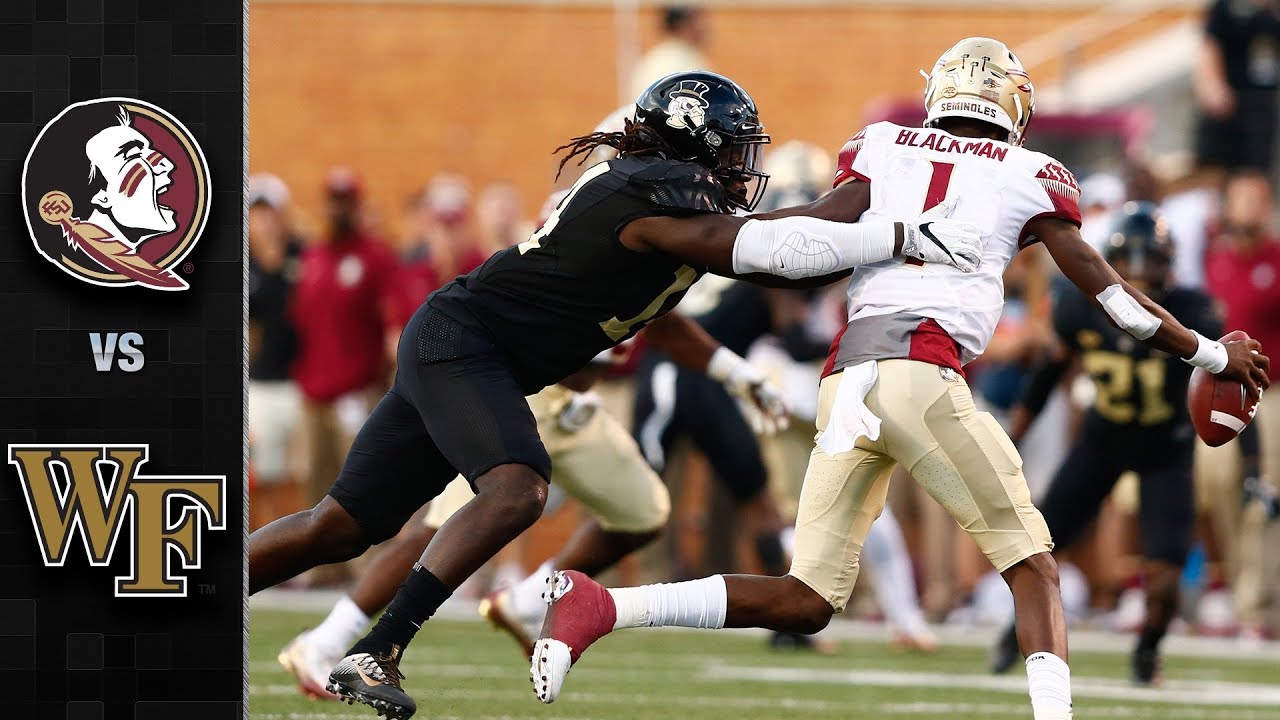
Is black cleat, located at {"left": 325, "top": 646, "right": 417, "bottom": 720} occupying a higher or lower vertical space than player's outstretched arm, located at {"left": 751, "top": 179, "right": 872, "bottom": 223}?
lower

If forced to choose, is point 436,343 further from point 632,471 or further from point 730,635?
point 730,635

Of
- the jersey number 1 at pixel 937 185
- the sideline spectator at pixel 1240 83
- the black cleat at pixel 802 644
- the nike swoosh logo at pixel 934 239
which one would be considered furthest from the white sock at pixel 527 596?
the sideline spectator at pixel 1240 83

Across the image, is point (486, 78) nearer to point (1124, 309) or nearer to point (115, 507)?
point (1124, 309)

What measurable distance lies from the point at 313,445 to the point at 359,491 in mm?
5624

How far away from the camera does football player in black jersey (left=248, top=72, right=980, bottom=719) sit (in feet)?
14.4

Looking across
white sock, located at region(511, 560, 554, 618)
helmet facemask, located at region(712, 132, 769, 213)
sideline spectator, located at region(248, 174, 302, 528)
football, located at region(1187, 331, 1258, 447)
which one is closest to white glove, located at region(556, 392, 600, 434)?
white sock, located at region(511, 560, 554, 618)

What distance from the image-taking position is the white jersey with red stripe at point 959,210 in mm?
4508

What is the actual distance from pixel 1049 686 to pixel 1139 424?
114 inches

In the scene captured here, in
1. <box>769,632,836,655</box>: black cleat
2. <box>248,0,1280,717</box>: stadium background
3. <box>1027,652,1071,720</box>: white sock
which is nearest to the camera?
<box>1027,652,1071,720</box>: white sock

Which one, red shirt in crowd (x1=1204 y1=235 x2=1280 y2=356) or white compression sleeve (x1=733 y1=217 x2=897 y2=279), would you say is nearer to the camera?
white compression sleeve (x1=733 y1=217 x2=897 y2=279)

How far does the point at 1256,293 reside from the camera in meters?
8.97

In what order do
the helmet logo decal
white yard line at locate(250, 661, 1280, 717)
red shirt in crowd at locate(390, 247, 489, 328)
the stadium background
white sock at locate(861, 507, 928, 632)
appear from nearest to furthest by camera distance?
the helmet logo decal → white yard line at locate(250, 661, 1280, 717) → white sock at locate(861, 507, 928, 632) → red shirt in crowd at locate(390, 247, 489, 328) → the stadium background

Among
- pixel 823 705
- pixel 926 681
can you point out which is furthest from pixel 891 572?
pixel 823 705

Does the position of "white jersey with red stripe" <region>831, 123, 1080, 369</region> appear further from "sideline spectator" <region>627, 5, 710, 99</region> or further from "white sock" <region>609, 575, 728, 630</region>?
"sideline spectator" <region>627, 5, 710, 99</region>
